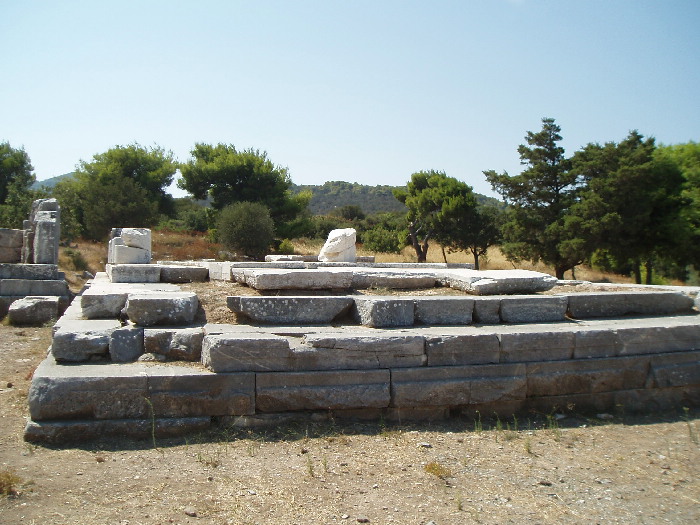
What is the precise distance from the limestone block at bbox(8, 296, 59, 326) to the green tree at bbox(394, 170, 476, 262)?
60.8 feet

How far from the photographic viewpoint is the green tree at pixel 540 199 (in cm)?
2111

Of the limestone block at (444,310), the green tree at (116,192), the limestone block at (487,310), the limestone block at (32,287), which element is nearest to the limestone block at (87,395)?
the limestone block at (444,310)

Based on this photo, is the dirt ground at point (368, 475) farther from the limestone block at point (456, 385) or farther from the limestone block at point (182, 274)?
the limestone block at point (182, 274)

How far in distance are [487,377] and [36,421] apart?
150 inches

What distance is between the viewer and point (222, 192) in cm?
2938

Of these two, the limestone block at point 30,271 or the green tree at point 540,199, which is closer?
the limestone block at point 30,271

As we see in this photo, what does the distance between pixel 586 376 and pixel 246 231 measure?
63.0 feet

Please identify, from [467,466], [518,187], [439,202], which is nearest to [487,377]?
[467,466]

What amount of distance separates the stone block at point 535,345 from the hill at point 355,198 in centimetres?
6262

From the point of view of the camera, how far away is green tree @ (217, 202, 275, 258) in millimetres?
23609

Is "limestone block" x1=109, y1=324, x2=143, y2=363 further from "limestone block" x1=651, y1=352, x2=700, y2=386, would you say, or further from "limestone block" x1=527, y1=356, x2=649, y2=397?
"limestone block" x1=651, y1=352, x2=700, y2=386

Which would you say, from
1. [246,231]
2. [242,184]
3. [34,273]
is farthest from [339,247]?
[242,184]

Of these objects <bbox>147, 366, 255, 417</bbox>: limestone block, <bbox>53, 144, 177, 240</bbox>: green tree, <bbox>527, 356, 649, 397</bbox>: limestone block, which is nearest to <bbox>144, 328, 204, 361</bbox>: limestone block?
<bbox>147, 366, 255, 417</bbox>: limestone block

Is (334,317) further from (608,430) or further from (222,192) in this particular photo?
(222,192)
